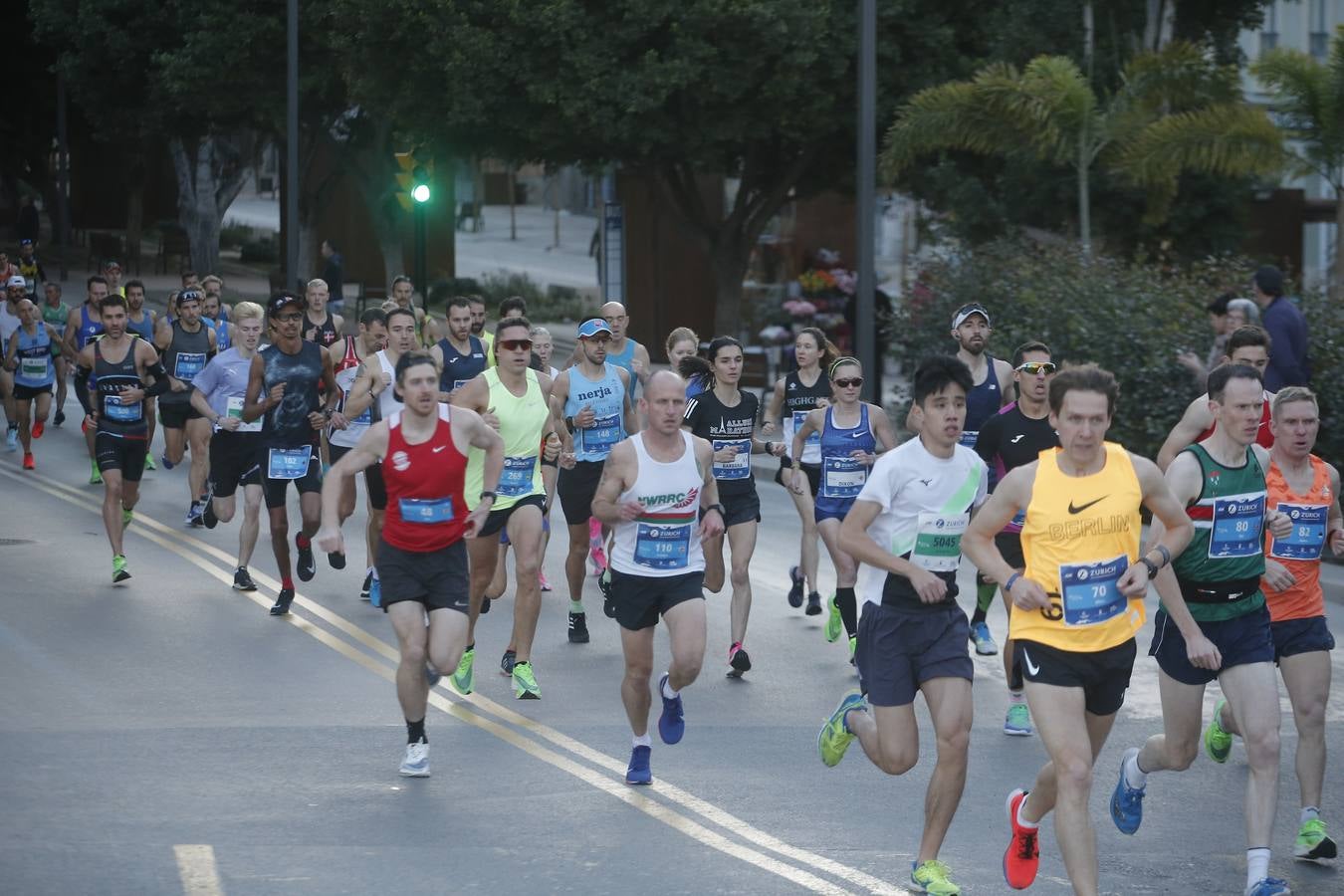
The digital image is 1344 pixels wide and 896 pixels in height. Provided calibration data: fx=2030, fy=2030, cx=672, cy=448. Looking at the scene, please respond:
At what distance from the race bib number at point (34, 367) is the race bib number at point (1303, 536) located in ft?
52.5

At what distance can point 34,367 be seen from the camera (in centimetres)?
2120

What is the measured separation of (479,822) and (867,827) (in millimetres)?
1556

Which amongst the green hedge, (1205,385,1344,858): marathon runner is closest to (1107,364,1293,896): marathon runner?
(1205,385,1344,858): marathon runner

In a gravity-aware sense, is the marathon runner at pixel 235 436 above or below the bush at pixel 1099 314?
below

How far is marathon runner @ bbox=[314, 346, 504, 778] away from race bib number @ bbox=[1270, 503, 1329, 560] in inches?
138

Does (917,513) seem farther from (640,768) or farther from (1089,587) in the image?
(640,768)

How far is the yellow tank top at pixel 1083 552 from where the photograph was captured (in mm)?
6648

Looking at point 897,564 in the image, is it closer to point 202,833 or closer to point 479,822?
point 479,822

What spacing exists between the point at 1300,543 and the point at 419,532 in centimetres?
378

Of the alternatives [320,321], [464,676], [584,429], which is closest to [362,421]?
[320,321]

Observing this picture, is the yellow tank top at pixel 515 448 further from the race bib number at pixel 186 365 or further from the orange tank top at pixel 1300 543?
the race bib number at pixel 186 365

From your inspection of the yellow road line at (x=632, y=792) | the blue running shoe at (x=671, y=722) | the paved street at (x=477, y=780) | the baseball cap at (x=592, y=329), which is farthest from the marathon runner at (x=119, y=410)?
the blue running shoe at (x=671, y=722)

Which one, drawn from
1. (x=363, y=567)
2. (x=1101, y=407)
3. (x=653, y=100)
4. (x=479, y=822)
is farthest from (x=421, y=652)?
(x=653, y=100)

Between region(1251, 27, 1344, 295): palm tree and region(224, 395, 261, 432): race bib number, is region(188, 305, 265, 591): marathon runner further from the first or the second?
region(1251, 27, 1344, 295): palm tree
